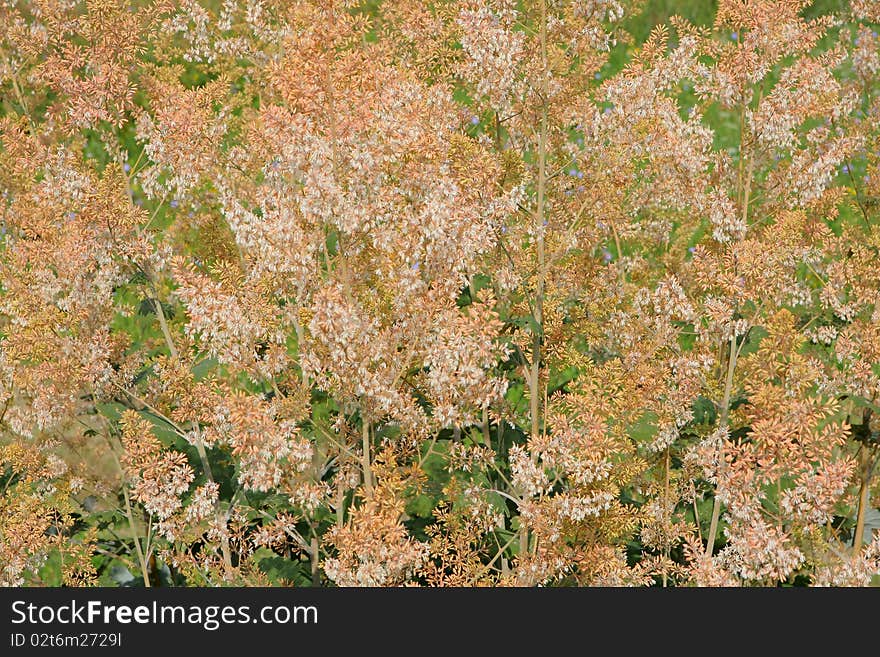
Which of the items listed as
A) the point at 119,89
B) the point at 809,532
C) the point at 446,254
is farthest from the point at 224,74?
the point at 809,532

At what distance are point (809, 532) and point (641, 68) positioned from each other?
8.59ft

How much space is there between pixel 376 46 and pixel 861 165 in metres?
10.2

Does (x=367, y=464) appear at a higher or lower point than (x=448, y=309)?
lower

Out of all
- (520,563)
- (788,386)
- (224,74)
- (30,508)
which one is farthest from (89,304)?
(788,386)

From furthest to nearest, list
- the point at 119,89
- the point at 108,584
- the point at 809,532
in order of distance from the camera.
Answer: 1. the point at 108,584
2. the point at 119,89
3. the point at 809,532

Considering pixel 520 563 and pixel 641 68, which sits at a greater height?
pixel 641 68

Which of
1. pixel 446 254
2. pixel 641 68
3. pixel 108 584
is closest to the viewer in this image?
pixel 446 254

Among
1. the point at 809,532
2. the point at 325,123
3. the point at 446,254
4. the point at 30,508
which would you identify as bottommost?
the point at 30,508

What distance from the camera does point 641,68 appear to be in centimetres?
616

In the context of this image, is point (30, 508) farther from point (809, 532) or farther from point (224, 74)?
point (809, 532)

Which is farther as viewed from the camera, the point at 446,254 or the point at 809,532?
the point at 809,532

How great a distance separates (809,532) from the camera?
18.6 feet

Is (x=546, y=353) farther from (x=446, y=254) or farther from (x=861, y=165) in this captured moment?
(x=861, y=165)

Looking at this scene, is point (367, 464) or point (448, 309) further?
point (367, 464)
